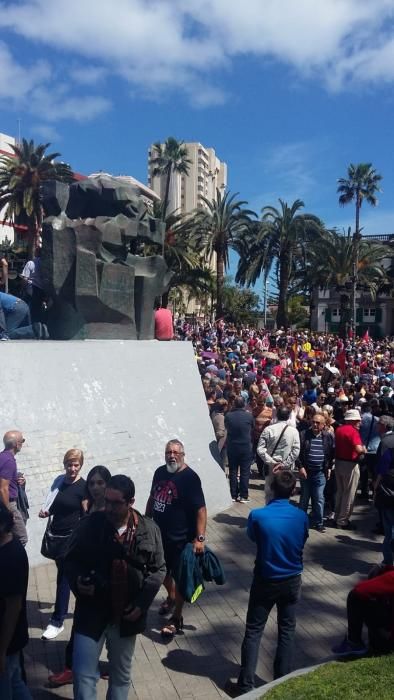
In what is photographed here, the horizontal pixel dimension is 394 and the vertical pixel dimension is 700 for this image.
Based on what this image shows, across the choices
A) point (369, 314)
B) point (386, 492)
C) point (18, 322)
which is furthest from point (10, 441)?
point (369, 314)

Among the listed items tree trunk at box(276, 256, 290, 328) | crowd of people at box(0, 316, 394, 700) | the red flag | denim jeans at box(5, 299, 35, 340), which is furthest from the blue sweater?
tree trunk at box(276, 256, 290, 328)

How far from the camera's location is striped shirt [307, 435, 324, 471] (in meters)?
6.90

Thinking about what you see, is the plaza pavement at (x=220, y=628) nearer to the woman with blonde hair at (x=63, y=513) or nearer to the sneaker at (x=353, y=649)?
the woman with blonde hair at (x=63, y=513)

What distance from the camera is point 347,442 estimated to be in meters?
7.04

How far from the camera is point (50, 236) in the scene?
8016 mm

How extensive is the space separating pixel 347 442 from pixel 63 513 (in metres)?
3.94

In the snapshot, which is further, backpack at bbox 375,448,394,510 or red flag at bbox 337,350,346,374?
red flag at bbox 337,350,346,374

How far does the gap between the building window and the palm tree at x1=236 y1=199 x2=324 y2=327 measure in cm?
2953

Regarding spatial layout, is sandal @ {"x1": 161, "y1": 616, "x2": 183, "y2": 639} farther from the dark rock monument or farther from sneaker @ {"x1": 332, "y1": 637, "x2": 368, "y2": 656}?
the dark rock monument

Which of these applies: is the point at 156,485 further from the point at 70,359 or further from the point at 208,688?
the point at 70,359

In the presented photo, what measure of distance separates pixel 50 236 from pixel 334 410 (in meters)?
5.07

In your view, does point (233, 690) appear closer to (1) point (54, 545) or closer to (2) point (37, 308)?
(1) point (54, 545)

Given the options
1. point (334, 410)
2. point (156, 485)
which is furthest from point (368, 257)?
point (156, 485)

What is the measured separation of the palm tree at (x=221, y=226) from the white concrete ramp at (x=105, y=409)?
76.6 ft
